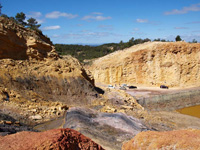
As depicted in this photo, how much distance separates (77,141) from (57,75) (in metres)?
18.1

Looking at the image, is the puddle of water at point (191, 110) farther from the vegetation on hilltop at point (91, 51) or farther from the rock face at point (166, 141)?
the vegetation on hilltop at point (91, 51)

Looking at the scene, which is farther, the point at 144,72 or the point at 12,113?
the point at 144,72

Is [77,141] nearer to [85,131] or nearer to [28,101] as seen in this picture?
[85,131]

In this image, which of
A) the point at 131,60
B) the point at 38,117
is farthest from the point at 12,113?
the point at 131,60

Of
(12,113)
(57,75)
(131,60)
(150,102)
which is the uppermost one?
(131,60)

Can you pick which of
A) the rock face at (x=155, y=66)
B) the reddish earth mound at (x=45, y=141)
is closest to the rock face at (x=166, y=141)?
the reddish earth mound at (x=45, y=141)

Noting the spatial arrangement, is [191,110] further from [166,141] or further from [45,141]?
[45,141]

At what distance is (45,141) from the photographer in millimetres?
4895

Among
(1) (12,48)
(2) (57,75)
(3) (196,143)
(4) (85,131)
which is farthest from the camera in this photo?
(2) (57,75)

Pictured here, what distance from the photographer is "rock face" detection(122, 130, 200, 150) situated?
484cm

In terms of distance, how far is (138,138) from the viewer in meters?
5.68

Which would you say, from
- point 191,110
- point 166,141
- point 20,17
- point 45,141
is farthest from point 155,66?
point 45,141

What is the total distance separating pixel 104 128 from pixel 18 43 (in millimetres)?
14167

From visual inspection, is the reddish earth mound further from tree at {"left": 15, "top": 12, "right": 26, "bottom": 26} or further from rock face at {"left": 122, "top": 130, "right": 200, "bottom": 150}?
tree at {"left": 15, "top": 12, "right": 26, "bottom": 26}
